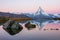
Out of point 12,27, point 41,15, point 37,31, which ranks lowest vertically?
point 37,31

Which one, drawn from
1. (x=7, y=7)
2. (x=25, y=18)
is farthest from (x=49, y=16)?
(x=7, y=7)

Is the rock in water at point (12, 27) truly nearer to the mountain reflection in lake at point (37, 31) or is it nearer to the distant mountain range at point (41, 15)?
the mountain reflection in lake at point (37, 31)

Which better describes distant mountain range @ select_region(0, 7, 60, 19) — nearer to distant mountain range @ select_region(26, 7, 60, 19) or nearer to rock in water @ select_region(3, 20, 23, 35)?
distant mountain range @ select_region(26, 7, 60, 19)

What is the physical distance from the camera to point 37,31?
4816 millimetres

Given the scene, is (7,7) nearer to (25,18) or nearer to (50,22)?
(25,18)

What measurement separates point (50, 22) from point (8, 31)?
1027mm

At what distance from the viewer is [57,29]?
15.8ft

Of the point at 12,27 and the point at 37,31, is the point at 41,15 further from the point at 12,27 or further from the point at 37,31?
the point at 12,27

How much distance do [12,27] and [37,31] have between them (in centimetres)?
60

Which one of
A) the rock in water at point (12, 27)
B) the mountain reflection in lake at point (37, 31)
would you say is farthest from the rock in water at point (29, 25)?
the rock in water at point (12, 27)

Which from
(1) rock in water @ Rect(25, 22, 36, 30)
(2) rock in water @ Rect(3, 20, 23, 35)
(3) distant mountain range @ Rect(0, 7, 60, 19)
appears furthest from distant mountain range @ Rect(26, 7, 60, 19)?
(2) rock in water @ Rect(3, 20, 23, 35)

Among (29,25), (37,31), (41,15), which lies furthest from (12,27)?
(41,15)

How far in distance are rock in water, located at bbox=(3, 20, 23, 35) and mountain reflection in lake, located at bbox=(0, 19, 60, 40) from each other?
7 cm

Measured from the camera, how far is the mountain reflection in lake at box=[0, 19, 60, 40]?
15.6 ft
